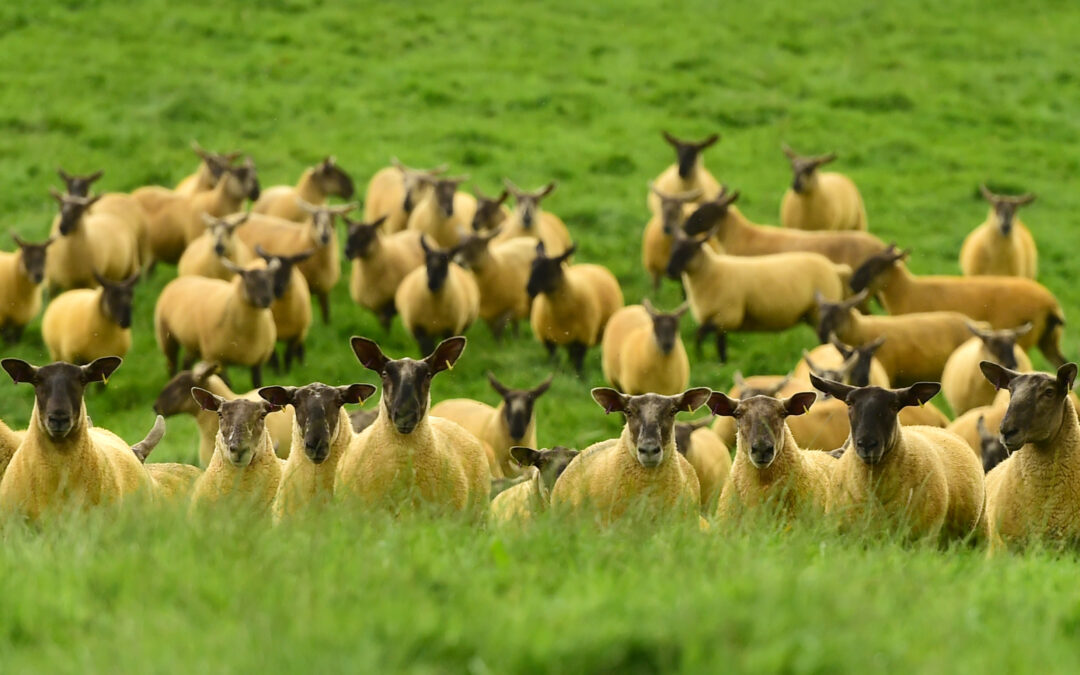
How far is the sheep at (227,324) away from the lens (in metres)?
15.0


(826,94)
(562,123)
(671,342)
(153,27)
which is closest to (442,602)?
(671,342)

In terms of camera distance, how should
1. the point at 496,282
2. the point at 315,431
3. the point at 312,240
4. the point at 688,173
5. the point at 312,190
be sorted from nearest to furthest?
the point at 315,431 → the point at 496,282 → the point at 312,240 → the point at 688,173 → the point at 312,190

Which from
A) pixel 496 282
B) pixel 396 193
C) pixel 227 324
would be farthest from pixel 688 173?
pixel 227 324

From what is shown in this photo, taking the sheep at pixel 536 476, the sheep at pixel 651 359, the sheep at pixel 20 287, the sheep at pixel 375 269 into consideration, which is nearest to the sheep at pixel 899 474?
the sheep at pixel 536 476

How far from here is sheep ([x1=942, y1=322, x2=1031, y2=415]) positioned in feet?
45.8

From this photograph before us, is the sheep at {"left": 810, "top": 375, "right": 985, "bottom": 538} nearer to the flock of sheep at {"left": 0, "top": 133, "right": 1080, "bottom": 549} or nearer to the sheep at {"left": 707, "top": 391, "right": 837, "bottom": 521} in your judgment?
the flock of sheep at {"left": 0, "top": 133, "right": 1080, "bottom": 549}

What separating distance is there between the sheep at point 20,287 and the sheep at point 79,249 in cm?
90

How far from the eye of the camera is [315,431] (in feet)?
26.9

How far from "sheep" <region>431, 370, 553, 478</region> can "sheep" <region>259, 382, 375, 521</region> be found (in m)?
3.50

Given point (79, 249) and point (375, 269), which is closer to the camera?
point (375, 269)

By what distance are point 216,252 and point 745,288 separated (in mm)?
6030

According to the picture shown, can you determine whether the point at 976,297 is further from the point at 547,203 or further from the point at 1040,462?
the point at 1040,462

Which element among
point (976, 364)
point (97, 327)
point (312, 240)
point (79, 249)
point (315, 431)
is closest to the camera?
point (315, 431)

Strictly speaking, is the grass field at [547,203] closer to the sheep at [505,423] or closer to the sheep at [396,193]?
the sheep at [396,193]
